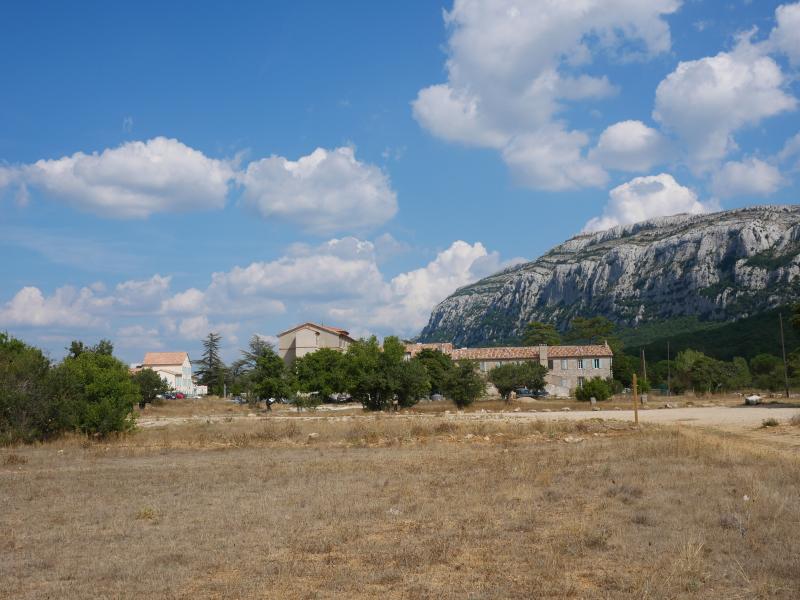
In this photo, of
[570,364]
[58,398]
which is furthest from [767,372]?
[58,398]

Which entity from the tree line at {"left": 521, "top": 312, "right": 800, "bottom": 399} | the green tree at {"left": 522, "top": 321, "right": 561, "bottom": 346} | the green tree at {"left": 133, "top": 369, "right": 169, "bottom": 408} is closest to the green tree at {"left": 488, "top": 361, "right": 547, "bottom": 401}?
the tree line at {"left": 521, "top": 312, "right": 800, "bottom": 399}

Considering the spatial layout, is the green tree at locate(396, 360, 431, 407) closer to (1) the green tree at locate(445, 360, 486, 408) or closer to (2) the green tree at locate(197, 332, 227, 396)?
(1) the green tree at locate(445, 360, 486, 408)

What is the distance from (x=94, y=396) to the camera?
31.6 meters

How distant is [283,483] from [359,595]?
31.8ft

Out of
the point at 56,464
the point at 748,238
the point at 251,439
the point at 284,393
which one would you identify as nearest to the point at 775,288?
the point at 748,238

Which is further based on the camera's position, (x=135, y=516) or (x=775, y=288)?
(x=775, y=288)

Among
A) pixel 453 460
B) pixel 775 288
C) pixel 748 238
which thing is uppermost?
pixel 748 238

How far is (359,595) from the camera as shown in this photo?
26.6 ft

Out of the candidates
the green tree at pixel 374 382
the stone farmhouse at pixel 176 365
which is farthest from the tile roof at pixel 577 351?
the stone farmhouse at pixel 176 365

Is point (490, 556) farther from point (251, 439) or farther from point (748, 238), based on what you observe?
point (748, 238)

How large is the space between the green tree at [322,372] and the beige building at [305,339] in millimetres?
25306

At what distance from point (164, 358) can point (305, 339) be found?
47946 mm

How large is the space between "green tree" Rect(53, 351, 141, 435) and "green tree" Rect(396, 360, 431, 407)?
28.1 meters

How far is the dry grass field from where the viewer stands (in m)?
8.51
